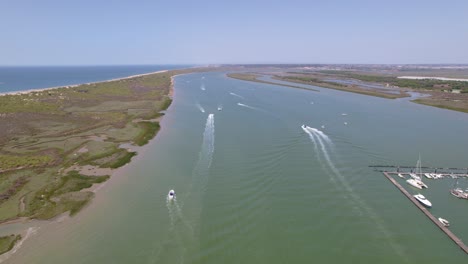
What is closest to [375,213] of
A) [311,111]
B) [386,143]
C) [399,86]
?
[386,143]

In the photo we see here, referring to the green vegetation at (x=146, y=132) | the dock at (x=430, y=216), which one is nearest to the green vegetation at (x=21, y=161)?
the green vegetation at (x=146, y=132)

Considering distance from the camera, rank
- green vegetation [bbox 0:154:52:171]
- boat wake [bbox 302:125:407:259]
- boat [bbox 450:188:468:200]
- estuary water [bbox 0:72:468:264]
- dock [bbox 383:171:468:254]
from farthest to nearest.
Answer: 1. green vegetation [bbox 0:154:52:171]
2. boat [bbox 450:188:468:200]
3. boat wake [bbox 302:125:407:259]
4. dock [bbox 383:171:468:254]
5. estuary water [bbox 0:72:468:264]

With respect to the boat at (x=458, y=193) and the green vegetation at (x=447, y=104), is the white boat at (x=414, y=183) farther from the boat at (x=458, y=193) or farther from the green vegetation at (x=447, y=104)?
the green vegetation at (x=447, y=104)

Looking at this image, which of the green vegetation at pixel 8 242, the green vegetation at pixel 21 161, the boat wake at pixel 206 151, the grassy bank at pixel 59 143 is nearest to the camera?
the green vegetation at pixel 8 242

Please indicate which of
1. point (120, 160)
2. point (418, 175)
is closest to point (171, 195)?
point (120, 160)

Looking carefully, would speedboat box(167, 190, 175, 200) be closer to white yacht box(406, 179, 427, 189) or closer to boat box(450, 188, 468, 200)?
white yacht box(406, 179, 427, 189)

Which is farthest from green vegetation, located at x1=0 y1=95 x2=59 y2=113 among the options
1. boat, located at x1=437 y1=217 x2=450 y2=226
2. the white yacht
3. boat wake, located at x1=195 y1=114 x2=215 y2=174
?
boat, located at x1=437 y1=217 x2=450 y2=226

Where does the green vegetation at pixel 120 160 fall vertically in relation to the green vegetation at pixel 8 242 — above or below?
above
